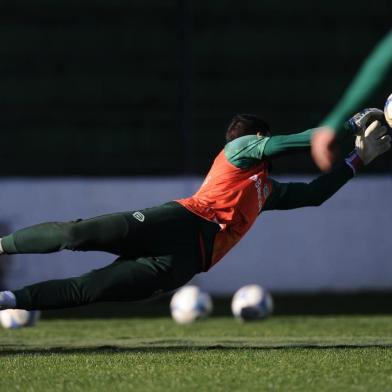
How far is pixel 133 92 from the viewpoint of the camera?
19.3m

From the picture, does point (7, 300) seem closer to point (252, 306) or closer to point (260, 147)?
point (260, 147)

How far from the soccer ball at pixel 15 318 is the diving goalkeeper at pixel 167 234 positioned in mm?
Answer: 3826

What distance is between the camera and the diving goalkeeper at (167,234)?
785 centimetres

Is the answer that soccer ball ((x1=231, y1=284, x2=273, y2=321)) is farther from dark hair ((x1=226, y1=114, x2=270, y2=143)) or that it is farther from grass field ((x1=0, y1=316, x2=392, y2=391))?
dark hair ((x1=226, y1=114, x2=270, y2=143))

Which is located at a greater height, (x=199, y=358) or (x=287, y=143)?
(x=287, y=143)

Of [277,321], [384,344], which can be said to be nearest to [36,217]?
[277,321]

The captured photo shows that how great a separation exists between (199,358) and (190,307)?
5.08m

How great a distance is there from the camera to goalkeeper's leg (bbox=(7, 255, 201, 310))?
786cm

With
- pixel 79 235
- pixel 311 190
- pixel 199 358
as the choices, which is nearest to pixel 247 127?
pixel 311 190

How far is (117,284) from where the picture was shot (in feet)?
25.7

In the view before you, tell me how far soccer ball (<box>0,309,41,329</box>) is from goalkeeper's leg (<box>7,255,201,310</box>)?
3869mm

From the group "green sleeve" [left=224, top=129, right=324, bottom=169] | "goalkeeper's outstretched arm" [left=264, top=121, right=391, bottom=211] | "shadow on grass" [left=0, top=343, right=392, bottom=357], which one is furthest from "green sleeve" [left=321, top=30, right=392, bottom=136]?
"shadow on grass" [left=0, top=343, right=392, bottom=357]

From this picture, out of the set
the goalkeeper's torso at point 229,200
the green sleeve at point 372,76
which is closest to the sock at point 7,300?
the goalkeeper's torso at point 229,200

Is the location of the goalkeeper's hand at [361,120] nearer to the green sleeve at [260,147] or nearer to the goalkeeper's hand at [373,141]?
the goalkeeper's hand at [373,141]
